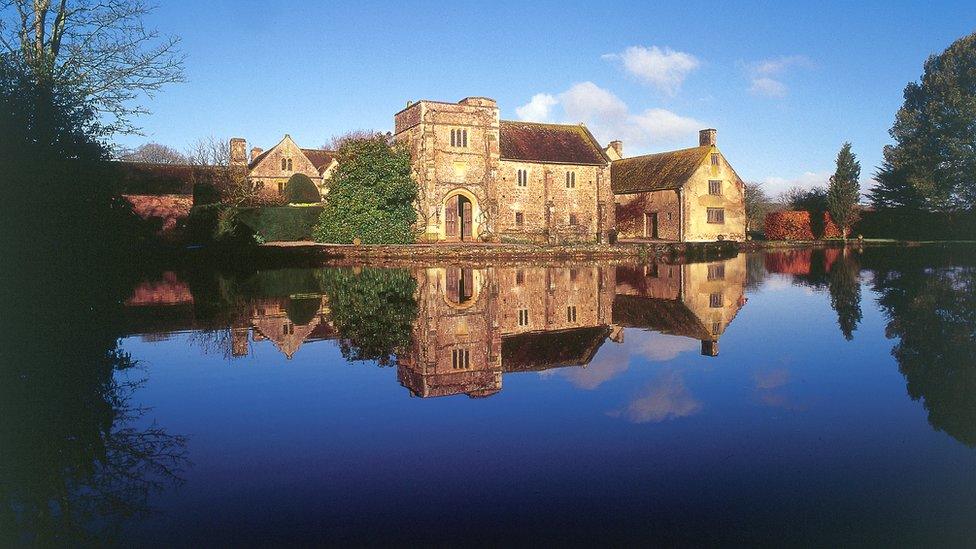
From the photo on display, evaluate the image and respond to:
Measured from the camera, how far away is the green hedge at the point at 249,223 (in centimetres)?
3944

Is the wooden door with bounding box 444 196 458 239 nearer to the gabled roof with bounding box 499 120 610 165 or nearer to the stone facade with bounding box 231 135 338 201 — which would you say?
the gabled roof with bounding box 499 120 610 165

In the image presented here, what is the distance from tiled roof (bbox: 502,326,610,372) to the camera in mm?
10508

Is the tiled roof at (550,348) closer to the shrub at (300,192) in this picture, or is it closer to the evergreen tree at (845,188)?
the shrub at (300,192)

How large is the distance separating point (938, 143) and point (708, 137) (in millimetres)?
23724

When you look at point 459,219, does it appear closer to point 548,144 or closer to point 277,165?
point 548,144

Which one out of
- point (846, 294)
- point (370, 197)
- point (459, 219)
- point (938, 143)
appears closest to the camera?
point (846, 294)

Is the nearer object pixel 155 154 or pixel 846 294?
pixel 846 294

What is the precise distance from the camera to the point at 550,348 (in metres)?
11.8

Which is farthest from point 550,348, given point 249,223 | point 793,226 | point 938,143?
point 938,143

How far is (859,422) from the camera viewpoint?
23.4 feet

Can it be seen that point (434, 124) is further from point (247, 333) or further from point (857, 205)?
point (857, 205)

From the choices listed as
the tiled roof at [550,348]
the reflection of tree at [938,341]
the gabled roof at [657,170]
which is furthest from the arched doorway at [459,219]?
the tiled roof at [550,348]

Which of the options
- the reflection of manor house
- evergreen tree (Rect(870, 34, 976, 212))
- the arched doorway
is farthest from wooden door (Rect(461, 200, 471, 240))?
evergreen tree (Rect(870, 34, 976, 212))

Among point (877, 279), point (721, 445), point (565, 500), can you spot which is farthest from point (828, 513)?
point (877, 279)
